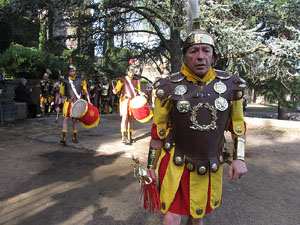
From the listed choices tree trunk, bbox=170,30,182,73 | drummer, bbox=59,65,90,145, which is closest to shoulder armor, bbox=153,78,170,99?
drummer, bbox=59,65,90,145

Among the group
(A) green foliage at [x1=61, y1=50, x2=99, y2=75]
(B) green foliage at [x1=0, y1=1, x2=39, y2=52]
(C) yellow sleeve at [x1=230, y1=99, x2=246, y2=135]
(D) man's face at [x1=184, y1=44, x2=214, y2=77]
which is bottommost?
(C) yellow sleeve at [x1=230, y1=99, x2=246, y2=135]

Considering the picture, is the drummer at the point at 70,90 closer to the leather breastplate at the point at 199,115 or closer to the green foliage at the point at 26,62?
the leather breastplate at the point at 199,115

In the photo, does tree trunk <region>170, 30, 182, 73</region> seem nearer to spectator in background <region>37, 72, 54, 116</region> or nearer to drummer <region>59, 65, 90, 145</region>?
drummer <region>59, 65, 90, 145</region>

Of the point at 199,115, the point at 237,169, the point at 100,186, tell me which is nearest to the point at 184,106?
the point at 199,115

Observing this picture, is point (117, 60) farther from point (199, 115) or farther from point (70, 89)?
point (199, 115)

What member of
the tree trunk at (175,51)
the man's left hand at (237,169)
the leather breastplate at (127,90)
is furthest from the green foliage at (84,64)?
the man's left hand at (237,169)

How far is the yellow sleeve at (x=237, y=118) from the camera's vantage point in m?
2.13

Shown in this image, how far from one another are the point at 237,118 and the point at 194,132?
0.44m

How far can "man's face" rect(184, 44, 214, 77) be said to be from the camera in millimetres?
2012

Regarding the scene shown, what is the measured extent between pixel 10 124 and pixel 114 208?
24.3 ft

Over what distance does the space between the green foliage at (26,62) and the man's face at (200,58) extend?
12324mm

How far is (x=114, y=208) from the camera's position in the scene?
326 centimetres

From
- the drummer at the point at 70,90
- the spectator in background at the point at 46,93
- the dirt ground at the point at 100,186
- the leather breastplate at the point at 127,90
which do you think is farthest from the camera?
the spectator in background at the point at 46,93

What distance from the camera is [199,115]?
1982mm
